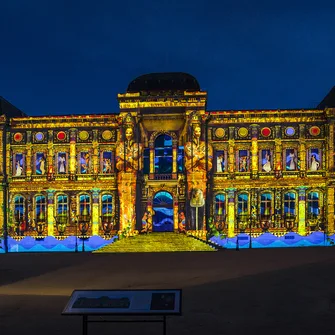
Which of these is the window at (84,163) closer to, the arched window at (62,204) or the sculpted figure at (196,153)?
the arched window at (62,204)

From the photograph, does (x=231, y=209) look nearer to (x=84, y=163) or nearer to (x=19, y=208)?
(x=84, y=163)

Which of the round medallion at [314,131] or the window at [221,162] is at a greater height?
the round medallion at [314,131]

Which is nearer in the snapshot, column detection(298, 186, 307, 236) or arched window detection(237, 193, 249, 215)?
column detection(298, 186, 307, 236)

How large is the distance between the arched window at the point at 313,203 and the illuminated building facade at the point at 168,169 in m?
0.10

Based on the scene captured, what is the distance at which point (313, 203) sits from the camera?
4472cm

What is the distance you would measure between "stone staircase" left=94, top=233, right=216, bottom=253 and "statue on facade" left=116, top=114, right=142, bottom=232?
3.01 metres

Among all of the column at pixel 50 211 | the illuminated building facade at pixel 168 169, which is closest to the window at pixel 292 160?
the illuminated building facade at pixel 168 169

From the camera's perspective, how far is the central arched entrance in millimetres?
45156

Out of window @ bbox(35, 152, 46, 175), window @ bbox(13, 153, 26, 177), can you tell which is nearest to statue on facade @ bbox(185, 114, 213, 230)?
window @ bbox(35, 152, 46, 175)

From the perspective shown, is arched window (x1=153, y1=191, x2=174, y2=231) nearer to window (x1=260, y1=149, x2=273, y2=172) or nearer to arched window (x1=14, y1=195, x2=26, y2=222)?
window (x1=260, y1=149, x2=273, y2=172)

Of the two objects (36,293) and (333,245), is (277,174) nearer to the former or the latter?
(333,245)

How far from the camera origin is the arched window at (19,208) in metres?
46.2

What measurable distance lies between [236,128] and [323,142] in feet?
27.8
